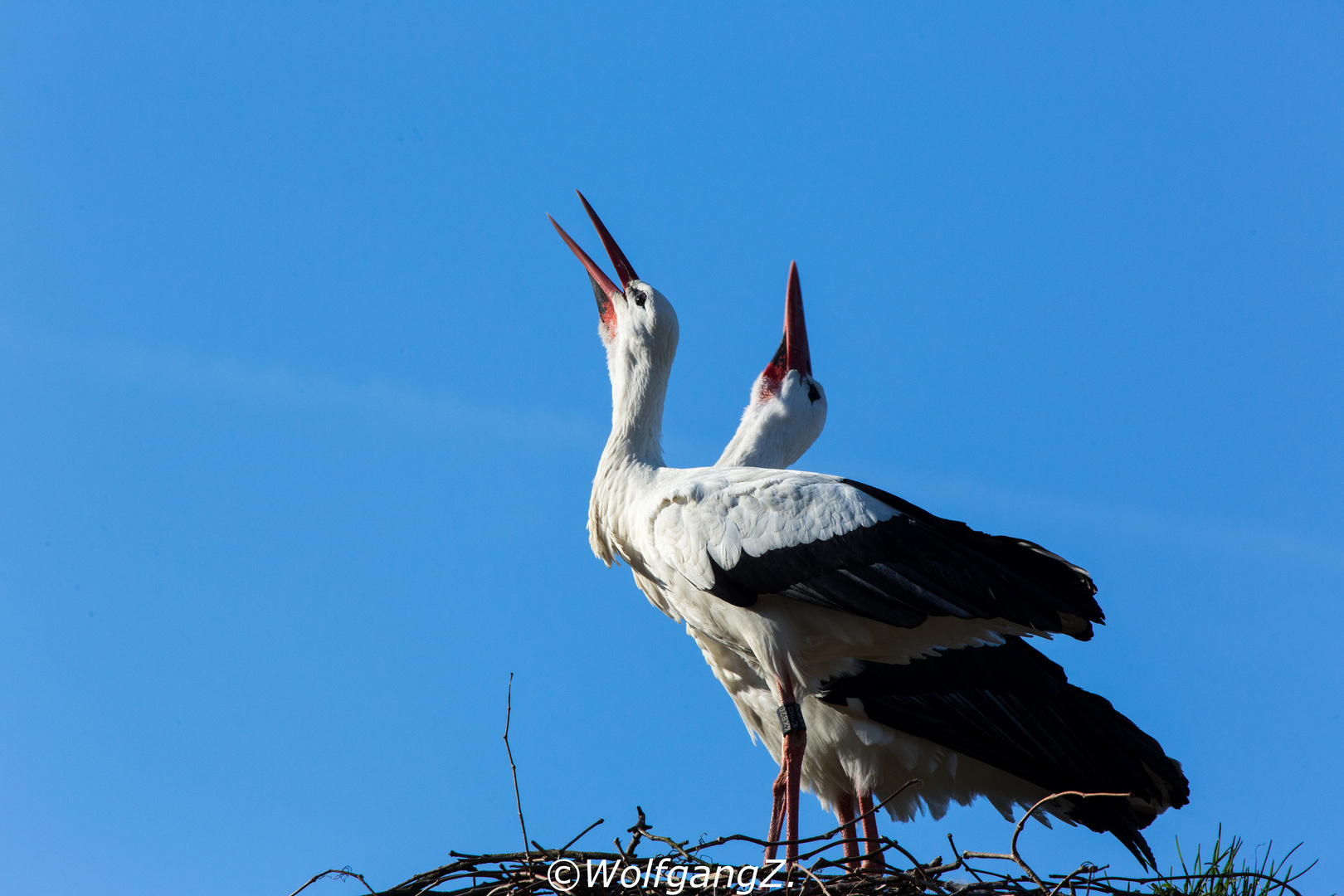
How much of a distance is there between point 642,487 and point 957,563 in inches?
39.5

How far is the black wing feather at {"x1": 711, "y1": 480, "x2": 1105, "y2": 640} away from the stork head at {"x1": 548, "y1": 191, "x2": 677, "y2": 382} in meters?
1.11

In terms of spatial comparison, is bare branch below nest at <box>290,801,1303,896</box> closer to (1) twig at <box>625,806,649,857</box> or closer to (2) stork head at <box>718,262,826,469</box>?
(1) twig at <box>625,806,649,857</box>

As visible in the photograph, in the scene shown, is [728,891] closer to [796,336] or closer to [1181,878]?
[1181,878]

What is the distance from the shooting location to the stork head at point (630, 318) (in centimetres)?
447

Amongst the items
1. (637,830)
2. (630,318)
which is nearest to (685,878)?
(637,830)

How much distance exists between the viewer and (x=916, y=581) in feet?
11.7

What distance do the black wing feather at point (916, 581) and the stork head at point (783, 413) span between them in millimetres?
1700

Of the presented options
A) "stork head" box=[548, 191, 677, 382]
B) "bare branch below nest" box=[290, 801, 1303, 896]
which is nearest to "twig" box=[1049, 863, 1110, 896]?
"bare branch below nest" box=[290, 801, 1303, 896]

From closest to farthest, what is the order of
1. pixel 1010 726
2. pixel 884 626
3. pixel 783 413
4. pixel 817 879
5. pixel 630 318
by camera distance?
pixel 817 879 < pixel 884 626 < pixel 1010 726 < pixel 630 318 < pixel 783 413

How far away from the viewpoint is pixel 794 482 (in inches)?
148

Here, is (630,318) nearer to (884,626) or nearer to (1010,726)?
(884,626)

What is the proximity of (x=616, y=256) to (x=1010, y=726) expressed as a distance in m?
2.21

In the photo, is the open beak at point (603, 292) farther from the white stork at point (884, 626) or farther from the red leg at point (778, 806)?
the red leg at point (778, 806)

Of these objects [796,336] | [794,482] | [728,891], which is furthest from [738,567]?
[796,336]
